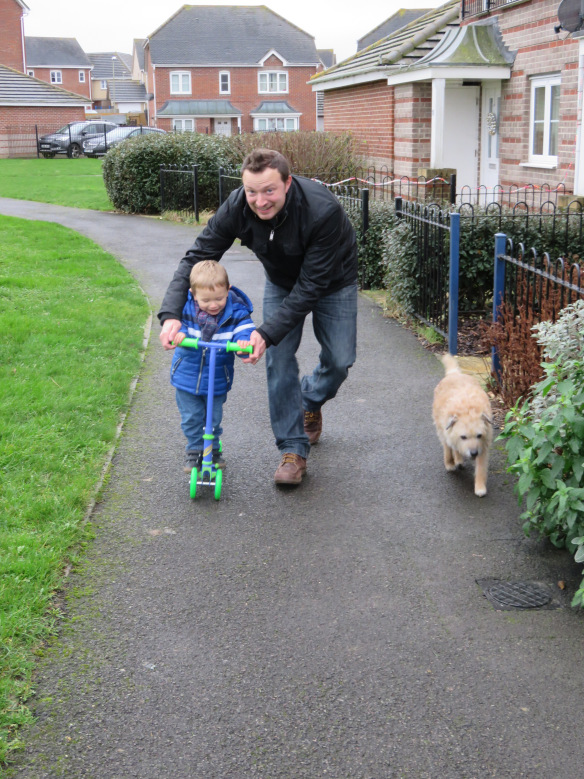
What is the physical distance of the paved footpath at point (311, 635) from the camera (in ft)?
9.41

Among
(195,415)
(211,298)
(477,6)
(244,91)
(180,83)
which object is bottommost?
(195,415)

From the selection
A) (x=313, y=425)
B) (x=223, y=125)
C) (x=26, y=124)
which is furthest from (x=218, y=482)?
(x=223, y=125)

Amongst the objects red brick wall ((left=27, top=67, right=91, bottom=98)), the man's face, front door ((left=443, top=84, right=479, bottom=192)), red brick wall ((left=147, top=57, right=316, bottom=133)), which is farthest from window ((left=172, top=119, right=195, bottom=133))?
the man's face

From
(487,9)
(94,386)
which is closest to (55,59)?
(487,9)

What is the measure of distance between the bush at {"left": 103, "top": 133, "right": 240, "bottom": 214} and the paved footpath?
15.0 metres

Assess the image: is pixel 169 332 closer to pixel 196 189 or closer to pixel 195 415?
pixel 195 415

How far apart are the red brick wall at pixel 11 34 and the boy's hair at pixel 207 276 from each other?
6387 cm

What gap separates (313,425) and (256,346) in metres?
1.38

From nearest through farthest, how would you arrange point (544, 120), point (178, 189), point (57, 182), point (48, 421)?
1. point (48, 421)
2. point (544, 120)
3. point (178, 189)
4. point (57, 182)

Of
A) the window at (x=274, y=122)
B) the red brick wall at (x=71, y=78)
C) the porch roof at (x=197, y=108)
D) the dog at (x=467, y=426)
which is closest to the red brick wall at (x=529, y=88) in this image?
the dog at (x=467, y=426)

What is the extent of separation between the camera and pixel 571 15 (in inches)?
514

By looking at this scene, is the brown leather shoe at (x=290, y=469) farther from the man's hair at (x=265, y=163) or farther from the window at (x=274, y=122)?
the window at (x=274, y=122)

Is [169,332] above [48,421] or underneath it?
above

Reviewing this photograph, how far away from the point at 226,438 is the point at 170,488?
→ 968mm
